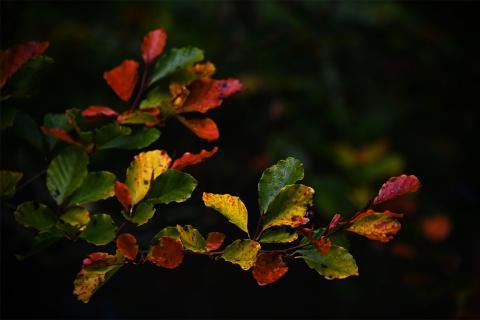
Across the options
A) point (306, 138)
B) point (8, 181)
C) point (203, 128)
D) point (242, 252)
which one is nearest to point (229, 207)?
point (242, 252)

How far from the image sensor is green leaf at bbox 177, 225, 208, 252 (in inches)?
16.5

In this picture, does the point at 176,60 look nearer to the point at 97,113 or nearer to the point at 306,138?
the point at 97,113

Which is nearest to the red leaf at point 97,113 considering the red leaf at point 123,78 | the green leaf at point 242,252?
the red leaf at point 123,78

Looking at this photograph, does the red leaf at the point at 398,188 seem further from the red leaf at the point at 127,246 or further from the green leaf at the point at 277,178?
the red leaf at the point at 127,246

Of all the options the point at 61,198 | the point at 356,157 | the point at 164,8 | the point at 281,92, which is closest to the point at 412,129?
the point at 356,157

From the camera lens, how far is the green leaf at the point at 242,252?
0.41 m

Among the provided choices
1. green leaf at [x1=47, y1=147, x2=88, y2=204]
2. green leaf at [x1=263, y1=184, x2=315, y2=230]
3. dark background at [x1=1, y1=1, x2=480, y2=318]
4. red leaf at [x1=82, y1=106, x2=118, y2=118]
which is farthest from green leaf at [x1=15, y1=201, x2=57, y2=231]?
dark background at [x1=1, y1=1, x2=480, y2=318]

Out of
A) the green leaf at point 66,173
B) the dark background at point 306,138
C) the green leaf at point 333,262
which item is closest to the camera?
the green leaf at point 333,262

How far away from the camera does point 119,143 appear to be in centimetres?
55

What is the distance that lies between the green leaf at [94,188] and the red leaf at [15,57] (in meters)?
0.16

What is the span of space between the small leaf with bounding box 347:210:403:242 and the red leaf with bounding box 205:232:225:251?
0.13 metres

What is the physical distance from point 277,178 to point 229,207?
A: 5cm

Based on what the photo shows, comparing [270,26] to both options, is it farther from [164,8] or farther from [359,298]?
[359,298]

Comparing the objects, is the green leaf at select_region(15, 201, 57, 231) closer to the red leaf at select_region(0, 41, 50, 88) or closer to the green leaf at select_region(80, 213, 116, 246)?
the green leaf at select_region(80, 213, 116, 246)
